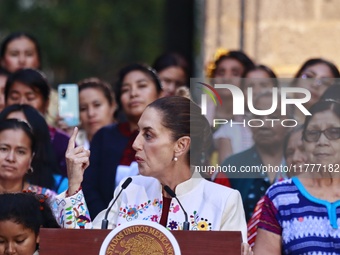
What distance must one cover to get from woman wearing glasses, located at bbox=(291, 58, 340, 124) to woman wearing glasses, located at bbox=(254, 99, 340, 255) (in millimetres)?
1476

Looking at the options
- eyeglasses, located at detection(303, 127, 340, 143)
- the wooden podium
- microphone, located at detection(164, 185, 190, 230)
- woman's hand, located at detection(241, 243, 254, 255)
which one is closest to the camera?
the wooden podium

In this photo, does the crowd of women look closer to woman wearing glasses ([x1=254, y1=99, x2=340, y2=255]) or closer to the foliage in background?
woman wearing glasses ([x1=254, y1=99, x2=340, y2=255])

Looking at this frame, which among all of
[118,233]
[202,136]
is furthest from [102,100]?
[118,233]

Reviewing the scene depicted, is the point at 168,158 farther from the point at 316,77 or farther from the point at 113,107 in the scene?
the point at 113,107

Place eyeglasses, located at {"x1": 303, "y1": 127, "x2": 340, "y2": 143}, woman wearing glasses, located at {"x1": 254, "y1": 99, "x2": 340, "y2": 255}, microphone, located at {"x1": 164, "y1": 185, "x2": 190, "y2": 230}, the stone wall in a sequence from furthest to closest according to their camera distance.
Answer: the stone wall, eyeglasses, located at {"x1": 303, "y1": 127, "x2": 340, "y2": 143}, woman wearing glasses, located at {"x1": 254, "y1": 99, "x2": 340, "y2": 255}, microphone, located at {"x1": 164, "y1": 185, "x2": 190, "y2": 230}

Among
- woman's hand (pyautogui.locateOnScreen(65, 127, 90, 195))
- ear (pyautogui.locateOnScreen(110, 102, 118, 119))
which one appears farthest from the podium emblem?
ear (pyautogui.locateOnScreen(110, 102, 118, 119))

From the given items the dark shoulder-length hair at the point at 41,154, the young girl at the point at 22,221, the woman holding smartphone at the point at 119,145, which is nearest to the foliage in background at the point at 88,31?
the woman holding smartphone at the point at 119,145

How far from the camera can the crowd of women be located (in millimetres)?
6184

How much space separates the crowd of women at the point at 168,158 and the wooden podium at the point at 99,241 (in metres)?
0.28

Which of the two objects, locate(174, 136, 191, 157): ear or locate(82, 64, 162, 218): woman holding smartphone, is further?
locate(82, 64, 162, 218): woman holding smartphone

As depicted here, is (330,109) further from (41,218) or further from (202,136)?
(41,218)

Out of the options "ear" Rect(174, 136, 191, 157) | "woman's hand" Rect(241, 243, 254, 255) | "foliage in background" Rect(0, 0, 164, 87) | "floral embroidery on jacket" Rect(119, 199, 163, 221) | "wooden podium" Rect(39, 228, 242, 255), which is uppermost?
"foliage in background" Rect(0, 0, 164, 87)

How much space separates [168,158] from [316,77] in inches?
94.7

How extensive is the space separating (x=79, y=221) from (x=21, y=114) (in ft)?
5.76
